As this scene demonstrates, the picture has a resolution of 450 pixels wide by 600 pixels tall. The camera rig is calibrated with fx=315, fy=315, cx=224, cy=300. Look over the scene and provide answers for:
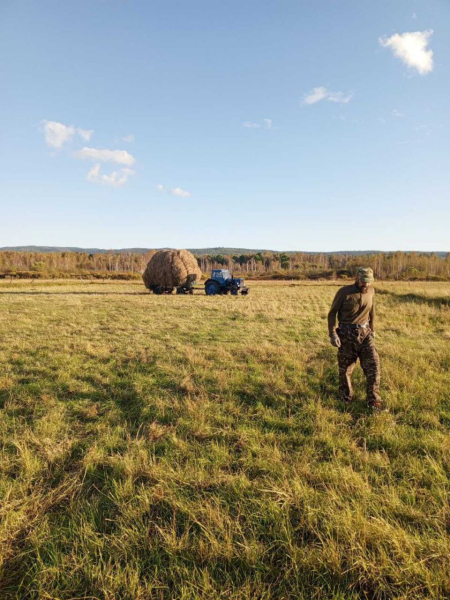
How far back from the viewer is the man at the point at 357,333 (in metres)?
4.79

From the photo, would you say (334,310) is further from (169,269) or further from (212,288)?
(169,269)

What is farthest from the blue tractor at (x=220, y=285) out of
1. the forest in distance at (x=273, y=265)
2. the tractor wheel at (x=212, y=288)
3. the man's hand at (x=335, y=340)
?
the forest in distance at (x=273, y=265)

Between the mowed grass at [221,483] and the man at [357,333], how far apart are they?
1.37ft

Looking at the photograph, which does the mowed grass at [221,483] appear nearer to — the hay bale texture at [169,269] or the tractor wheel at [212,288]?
the tractor wheel at [212,288]

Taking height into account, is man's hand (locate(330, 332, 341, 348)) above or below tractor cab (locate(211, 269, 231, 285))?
below

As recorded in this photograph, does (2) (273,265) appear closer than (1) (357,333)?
No

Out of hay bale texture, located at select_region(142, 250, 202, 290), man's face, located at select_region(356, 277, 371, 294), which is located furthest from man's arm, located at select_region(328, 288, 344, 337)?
hay bale texture, located at select_region(142, 250, 202, 290)

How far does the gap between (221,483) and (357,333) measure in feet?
9.91

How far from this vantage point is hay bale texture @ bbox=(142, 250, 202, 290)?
1003 inches

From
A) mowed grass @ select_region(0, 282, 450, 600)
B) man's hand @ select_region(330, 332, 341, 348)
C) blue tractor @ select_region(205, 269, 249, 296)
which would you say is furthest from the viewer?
blue tractor @ select_region(205, 269, 249, 296)

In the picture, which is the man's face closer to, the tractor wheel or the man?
the man

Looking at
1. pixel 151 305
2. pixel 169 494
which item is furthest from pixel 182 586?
pixel 151 305

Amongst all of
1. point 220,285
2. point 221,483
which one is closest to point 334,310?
point 221,483

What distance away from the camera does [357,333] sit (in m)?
4.84
